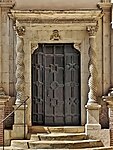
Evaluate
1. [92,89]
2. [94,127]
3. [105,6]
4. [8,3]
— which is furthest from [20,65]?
[105,6]

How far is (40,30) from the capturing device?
42.7 ft

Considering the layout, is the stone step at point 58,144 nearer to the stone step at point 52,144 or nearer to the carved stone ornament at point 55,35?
the stone step at point 52,144

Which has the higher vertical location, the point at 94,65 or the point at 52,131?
the point at 94,65

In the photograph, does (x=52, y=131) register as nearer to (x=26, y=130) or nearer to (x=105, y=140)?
(x=26, y=130)

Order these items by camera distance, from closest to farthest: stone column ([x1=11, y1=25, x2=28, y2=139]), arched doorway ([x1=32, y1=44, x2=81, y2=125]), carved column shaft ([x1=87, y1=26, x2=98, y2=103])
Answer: stone column ([x1=11, y1=25, x2=28, y2=139]), carved column shaft ([x1=87, y1=26, x2=98, y2=103]), arched doorway ([x1=32, y1=44, x2=81, y2=125])

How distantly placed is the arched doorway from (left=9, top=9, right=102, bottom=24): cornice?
32.4 inches

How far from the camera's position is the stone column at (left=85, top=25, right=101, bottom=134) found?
1259 centimetres

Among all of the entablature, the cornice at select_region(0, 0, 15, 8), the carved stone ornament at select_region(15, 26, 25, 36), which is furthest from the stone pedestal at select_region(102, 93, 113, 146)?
the cornice at select_region(0, 0, 15, 8)

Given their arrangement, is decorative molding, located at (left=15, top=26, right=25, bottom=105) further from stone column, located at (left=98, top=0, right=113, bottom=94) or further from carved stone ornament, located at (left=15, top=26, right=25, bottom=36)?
stone column, located at (left=98, top=0, right=113, bottom=94)

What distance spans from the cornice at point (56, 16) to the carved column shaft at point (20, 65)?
0.34 meters

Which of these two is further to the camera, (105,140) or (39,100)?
(39,100)

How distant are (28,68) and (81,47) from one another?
163 cm

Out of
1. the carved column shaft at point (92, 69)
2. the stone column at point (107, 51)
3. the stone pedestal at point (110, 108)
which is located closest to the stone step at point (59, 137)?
the stone pedestal at point (110, 108)

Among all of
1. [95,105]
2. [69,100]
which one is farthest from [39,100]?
[95,105]
